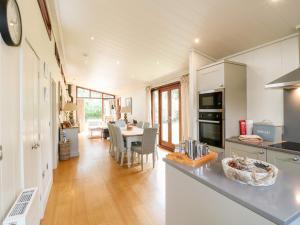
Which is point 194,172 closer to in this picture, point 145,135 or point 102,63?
point 145,135

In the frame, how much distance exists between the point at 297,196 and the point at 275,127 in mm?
1839

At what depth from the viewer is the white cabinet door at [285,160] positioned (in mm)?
1906

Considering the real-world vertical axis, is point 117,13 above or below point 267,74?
above

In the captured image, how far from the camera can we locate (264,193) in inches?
38.4

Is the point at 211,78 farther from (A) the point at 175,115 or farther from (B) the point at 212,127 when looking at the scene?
(A) the point at 175,115

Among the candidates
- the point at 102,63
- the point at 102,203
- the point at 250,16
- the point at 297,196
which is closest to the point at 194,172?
the point at 297,196

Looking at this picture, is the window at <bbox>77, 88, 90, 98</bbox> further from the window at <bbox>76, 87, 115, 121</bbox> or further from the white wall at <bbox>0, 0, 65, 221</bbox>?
the white wall at <bbox>0, 0, 65, 221</bbox>

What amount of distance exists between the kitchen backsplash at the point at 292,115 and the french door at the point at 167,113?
119 inches

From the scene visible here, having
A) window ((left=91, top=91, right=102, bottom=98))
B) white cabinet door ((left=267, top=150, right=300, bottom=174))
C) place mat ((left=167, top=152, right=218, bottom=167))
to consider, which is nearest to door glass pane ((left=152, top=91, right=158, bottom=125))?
white cabinet door ((left=267, top=150, right=300, bottom=174))

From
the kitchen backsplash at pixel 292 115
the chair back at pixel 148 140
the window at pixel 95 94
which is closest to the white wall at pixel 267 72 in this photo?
the kitchen backsplash at pixel 292 115

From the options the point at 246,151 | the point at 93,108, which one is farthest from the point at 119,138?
the point at 93,108

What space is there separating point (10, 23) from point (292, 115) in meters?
3.20

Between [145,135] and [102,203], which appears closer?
[102,203]

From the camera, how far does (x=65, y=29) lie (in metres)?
3.76
